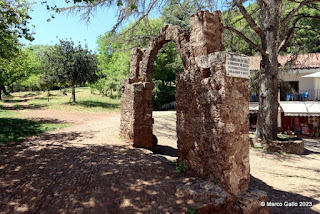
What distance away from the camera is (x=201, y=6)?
9.55m

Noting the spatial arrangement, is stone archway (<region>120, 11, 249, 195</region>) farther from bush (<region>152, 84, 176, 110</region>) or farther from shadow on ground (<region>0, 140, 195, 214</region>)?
bush (<region>152, 84, 176, 110</region>)

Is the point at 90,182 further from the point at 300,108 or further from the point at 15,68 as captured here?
the point at 15,68

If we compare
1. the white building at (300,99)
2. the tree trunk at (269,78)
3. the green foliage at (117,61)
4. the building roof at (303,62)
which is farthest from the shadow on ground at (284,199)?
the white building at (300,99)

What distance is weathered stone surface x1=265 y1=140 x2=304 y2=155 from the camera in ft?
34.9

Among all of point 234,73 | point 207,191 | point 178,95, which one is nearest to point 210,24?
point 234,73

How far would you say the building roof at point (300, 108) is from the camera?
17.8 metres

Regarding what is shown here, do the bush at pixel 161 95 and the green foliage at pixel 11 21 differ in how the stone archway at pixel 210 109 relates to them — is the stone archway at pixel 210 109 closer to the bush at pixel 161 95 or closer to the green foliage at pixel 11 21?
the green foliage at pixel 11 21

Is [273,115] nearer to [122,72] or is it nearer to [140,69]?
[140,69]

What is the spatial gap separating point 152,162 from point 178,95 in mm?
2062

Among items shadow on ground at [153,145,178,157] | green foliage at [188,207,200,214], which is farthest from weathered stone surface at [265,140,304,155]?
green foliage at [188,207,200,214]

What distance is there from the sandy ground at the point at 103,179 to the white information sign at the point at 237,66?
103 inches

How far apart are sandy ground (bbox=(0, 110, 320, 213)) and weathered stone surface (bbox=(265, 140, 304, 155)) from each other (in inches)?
55.7

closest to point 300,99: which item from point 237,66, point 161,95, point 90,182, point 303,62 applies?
point 303,62

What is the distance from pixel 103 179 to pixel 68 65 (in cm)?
2063
